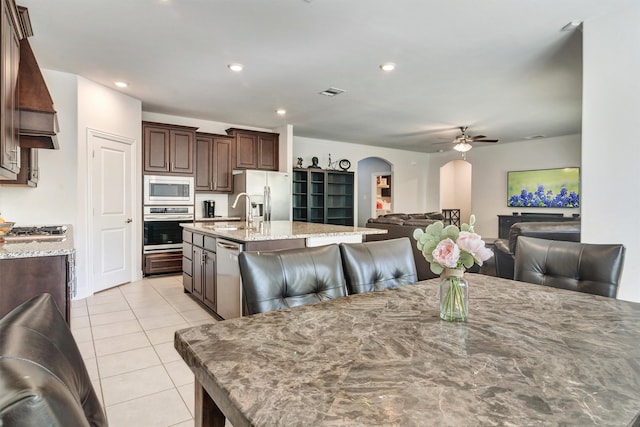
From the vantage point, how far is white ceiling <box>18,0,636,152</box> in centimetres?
267

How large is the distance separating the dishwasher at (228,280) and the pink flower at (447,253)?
2.07m

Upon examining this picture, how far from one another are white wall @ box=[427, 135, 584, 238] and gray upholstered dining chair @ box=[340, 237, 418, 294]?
7.12 metres

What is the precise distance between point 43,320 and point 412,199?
941 cm

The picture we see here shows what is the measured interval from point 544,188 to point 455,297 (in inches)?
306

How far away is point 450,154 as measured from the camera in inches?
367

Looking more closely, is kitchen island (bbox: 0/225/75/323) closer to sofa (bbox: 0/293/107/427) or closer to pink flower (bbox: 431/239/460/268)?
sofa (bbox: 0/293/107/427)

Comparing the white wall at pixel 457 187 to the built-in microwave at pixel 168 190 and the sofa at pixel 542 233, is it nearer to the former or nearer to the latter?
the sofa at pixel 542 233

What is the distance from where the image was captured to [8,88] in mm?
1890

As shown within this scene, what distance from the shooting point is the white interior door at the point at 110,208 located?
4.38m

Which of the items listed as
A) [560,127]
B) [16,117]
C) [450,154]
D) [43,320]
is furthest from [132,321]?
[450,154]

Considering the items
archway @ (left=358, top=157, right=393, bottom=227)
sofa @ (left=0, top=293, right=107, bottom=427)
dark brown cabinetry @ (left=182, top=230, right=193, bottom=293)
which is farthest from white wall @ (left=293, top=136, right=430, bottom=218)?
sofa @ (left=0, top=293, right=107, bottom=427)

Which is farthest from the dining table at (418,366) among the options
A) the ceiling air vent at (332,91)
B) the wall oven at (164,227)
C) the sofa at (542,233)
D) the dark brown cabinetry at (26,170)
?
the wall oven at (164,227)

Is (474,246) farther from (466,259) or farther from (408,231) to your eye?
(408,231)

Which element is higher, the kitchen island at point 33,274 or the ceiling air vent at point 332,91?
the ceiling air vent at point 332,91
